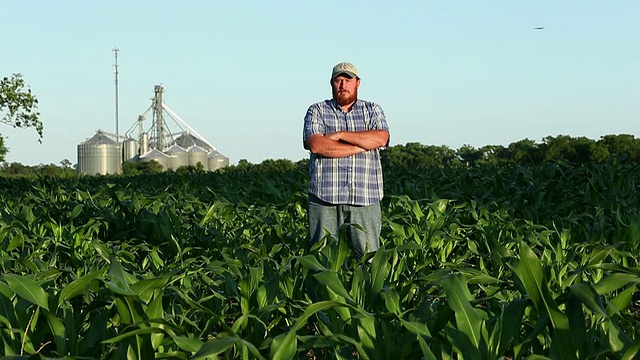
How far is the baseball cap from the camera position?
641 centimetres

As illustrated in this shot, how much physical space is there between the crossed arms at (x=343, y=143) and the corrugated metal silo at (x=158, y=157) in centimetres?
9510

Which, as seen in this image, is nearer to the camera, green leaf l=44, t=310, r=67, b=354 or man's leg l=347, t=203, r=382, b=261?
green leaf l=44, t=310, r=67, b=354

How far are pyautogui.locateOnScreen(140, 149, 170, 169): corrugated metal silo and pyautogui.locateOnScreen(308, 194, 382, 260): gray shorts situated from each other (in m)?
95.0

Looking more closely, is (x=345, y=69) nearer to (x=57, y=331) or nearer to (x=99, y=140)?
(x=57, y=331)

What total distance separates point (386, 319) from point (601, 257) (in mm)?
2265

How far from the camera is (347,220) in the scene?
6.76 metres

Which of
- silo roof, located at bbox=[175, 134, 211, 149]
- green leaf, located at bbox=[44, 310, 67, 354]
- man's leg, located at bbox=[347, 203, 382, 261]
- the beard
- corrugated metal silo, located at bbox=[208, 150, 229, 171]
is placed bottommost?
green leaf, located at bbox=[44, 310, 67, 354]

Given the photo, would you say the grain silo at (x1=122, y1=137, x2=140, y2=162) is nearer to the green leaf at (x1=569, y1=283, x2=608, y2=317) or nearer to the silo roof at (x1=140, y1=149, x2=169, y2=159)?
the silo roof at (x1=140, y1=149, x2=169, y2=159)

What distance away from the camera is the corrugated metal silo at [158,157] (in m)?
101

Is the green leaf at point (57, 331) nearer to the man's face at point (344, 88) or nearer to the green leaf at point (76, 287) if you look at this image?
the green leaf at point (76, 287)

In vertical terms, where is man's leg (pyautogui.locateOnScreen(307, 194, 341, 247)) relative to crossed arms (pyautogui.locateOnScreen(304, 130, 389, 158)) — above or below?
below

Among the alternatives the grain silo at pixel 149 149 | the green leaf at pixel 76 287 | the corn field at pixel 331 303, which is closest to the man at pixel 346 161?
the corn field at pixel 331 303

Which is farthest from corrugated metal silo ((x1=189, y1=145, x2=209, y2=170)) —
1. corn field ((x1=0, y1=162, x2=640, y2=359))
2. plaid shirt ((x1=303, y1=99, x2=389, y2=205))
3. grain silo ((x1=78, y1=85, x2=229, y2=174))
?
plaid shirt ((x1=303, y1=99, x2=389, y2=205))

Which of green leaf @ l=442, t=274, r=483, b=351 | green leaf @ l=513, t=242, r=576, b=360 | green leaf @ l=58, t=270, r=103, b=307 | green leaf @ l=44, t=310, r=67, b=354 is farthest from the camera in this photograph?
green leaf @ l=58, t=270, r=103, b=307
